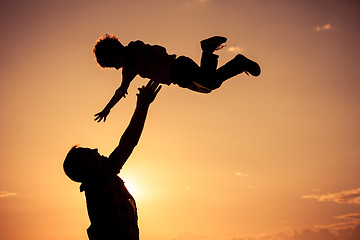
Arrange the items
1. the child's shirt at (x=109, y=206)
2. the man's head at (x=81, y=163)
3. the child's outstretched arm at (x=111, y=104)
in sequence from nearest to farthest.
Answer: the child's shirt at (x=109, y=206) → the man's head at (x=81, y=163) → the child's outstretched arm at (x=111, y=104)

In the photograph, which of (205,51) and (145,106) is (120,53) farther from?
(145,106)

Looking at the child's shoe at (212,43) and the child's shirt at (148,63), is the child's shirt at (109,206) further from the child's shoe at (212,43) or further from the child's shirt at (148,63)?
the child's shoe at (212,43)

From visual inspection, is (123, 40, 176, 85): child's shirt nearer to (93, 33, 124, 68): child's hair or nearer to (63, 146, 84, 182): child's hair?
(93, 33, 124, 68): child's hair

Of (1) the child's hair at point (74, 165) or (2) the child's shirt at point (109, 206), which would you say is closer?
(2) the child's shirt at point (109, 206)

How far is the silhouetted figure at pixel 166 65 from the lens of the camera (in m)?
5.68

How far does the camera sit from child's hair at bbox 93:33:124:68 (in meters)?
5.63

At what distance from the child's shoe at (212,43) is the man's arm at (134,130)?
223cm

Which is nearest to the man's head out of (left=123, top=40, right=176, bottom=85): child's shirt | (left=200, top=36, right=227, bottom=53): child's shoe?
(left=123, top=40, right=176, bottom=85): child's shirt

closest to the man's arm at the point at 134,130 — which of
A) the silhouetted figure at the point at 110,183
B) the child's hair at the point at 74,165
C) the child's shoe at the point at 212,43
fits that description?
the silhouetted figure at the point at 110,183

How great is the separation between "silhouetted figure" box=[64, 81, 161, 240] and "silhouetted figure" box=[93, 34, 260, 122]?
1794 millimetres

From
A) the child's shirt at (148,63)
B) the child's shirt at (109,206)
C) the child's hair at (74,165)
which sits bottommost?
the child's shirt at (109,206)

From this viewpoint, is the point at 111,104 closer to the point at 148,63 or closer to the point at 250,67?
the point at 148,63

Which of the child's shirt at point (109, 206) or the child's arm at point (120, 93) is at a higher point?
the child's arm at point (120, 93)

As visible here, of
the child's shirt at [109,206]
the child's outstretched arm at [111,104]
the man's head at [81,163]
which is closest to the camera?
the child's shirt at [109,206]
